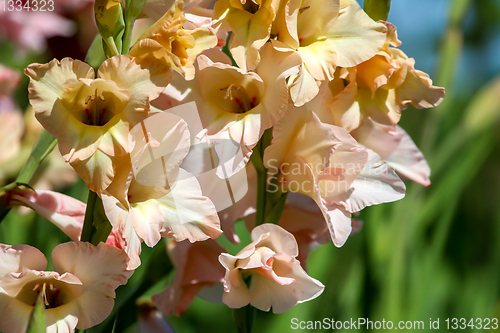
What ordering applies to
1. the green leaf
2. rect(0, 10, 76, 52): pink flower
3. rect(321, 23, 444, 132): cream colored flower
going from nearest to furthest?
the green leaf, rect(321, 23, 444, 132): cream colored flower, rect(0, 10, 76, 52): pink flower

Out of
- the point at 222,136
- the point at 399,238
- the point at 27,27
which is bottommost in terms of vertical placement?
the point at 399,238

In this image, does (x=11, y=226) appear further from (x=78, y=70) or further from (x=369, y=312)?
(x=369, y=312)

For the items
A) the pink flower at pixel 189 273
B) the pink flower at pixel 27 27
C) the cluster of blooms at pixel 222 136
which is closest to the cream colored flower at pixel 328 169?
the cluster of blooms at pixel 222 136

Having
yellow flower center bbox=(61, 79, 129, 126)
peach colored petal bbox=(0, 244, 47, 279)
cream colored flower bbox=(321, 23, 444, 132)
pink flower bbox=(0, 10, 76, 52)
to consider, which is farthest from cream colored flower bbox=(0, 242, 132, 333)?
pink flower bbox=(0, 10, 76, 52)

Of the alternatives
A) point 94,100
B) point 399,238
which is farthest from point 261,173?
point 399,238

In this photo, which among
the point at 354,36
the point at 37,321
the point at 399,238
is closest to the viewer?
the point at 37,321

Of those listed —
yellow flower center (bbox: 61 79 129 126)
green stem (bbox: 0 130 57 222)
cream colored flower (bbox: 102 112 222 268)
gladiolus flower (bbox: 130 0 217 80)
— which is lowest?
green stem (bbox: 0 130 57 222)

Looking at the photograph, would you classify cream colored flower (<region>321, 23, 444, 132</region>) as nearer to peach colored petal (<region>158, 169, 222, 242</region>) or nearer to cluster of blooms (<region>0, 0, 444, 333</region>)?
cluster of blooms (<region>0, 0, 444, 333</region>)

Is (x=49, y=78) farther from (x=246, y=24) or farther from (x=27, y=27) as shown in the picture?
(x=27, y=27)
